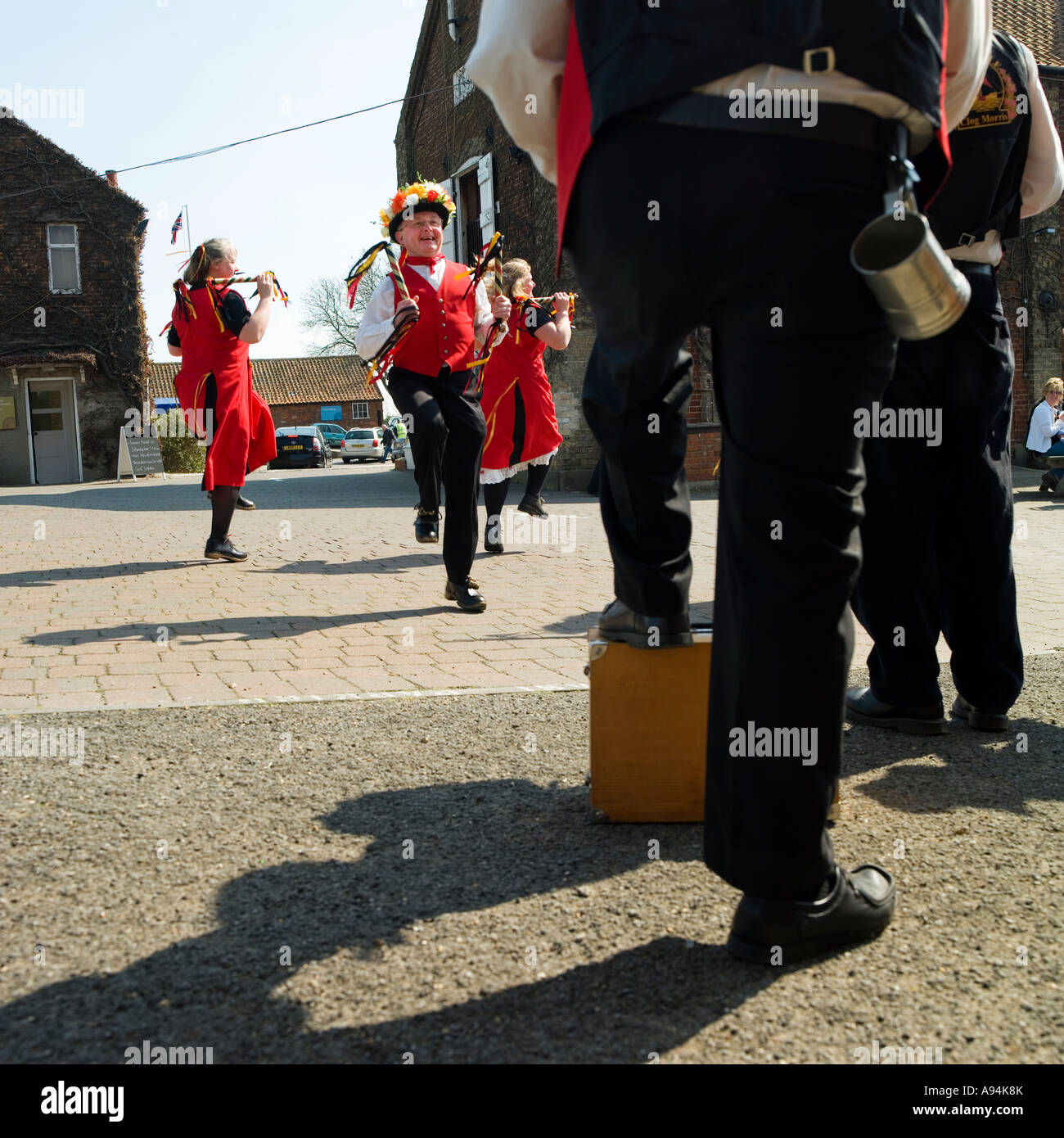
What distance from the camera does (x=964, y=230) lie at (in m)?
3.32

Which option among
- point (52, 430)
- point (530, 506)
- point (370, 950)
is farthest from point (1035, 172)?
point (52, 430)

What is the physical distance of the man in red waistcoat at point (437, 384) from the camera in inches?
232

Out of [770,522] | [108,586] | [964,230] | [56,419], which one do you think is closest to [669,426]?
[770,522]

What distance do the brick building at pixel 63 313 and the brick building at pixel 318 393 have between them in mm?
43894

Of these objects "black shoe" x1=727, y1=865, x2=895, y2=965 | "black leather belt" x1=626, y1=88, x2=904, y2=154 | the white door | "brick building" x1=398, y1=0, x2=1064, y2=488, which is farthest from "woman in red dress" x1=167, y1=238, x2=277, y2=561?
the white door

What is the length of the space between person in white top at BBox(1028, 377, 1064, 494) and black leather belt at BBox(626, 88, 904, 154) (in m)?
Result: 13.9

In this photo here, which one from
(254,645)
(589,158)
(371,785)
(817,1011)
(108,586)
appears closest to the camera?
(817,1011)

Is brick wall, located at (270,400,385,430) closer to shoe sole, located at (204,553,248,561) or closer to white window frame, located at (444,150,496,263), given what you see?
white window frame, located at (444,150,496,263)

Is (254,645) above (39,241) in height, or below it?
below

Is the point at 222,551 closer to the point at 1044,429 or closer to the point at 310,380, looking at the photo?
the point at 1044,429

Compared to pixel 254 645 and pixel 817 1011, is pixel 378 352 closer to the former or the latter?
pixel 254 645

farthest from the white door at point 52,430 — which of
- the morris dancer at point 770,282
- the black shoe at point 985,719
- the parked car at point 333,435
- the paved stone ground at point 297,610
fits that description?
the morris dancer at point 770,282

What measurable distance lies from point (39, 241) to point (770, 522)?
33467 mm

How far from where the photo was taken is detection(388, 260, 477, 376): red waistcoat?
19.7 feet
